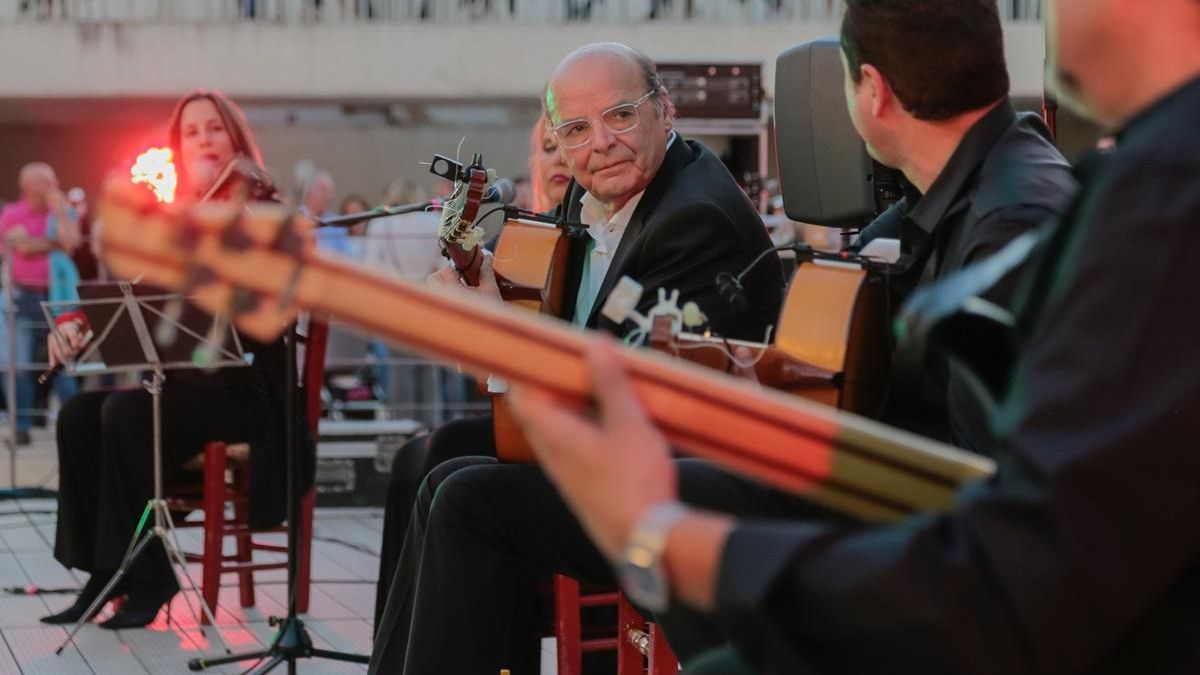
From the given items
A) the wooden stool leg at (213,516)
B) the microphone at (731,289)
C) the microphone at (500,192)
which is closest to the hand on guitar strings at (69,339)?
the wooden stool leg at (213,516)

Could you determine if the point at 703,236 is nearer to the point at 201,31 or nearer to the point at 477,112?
the point at 201,31

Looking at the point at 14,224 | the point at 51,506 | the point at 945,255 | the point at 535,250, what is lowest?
the point at 51,506

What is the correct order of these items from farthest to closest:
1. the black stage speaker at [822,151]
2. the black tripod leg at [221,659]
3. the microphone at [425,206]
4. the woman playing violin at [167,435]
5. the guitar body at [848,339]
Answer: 1. the woman playing violin at [167,435]
2. the black tripod leg at [221,659]
3. the microphone at [425,206]
4. the black stage speaker at [822,151]
5. the guitar body at [848,339]

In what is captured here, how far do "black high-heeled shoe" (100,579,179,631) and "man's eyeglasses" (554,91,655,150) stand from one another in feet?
7.20

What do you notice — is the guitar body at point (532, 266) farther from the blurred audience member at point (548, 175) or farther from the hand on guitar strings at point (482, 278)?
the blurred audience member at point (548, 175)

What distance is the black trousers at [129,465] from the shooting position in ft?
15.7

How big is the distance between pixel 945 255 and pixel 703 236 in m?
1.02

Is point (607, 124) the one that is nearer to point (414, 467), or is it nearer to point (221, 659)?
point (414, 467)

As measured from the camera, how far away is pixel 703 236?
3072mm

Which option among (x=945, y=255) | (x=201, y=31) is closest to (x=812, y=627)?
(x=945, y=255)

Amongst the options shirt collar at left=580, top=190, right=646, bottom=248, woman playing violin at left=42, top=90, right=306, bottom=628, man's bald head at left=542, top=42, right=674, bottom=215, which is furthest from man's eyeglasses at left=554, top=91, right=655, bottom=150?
woman playing violin at left=42, top=90, right=306, bottom=628

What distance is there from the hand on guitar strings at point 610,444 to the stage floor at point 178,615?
3193mm

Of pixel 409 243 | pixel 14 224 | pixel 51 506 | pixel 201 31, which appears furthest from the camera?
pixel 201 31

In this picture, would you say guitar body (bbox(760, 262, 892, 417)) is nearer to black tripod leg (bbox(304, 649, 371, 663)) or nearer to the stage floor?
black tripod leg (bbox(304, 649, 371, 663))
